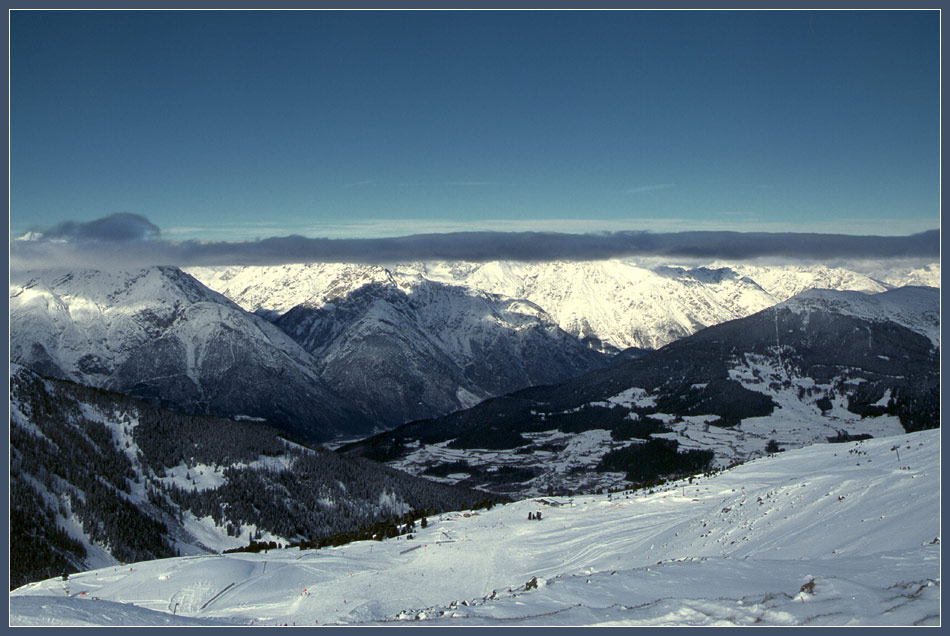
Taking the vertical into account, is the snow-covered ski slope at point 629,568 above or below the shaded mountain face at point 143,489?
above

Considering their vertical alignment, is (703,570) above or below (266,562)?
above

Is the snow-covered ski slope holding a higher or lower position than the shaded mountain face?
higher

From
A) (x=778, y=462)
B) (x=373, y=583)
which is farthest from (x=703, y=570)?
(x=778, y=462)

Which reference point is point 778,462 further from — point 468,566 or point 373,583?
point 373,583

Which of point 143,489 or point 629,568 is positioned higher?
point 629,568

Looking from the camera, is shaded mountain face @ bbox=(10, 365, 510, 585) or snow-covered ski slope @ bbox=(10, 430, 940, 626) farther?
shaded mountain face @ bbox=(10, 365, 510, 585)
